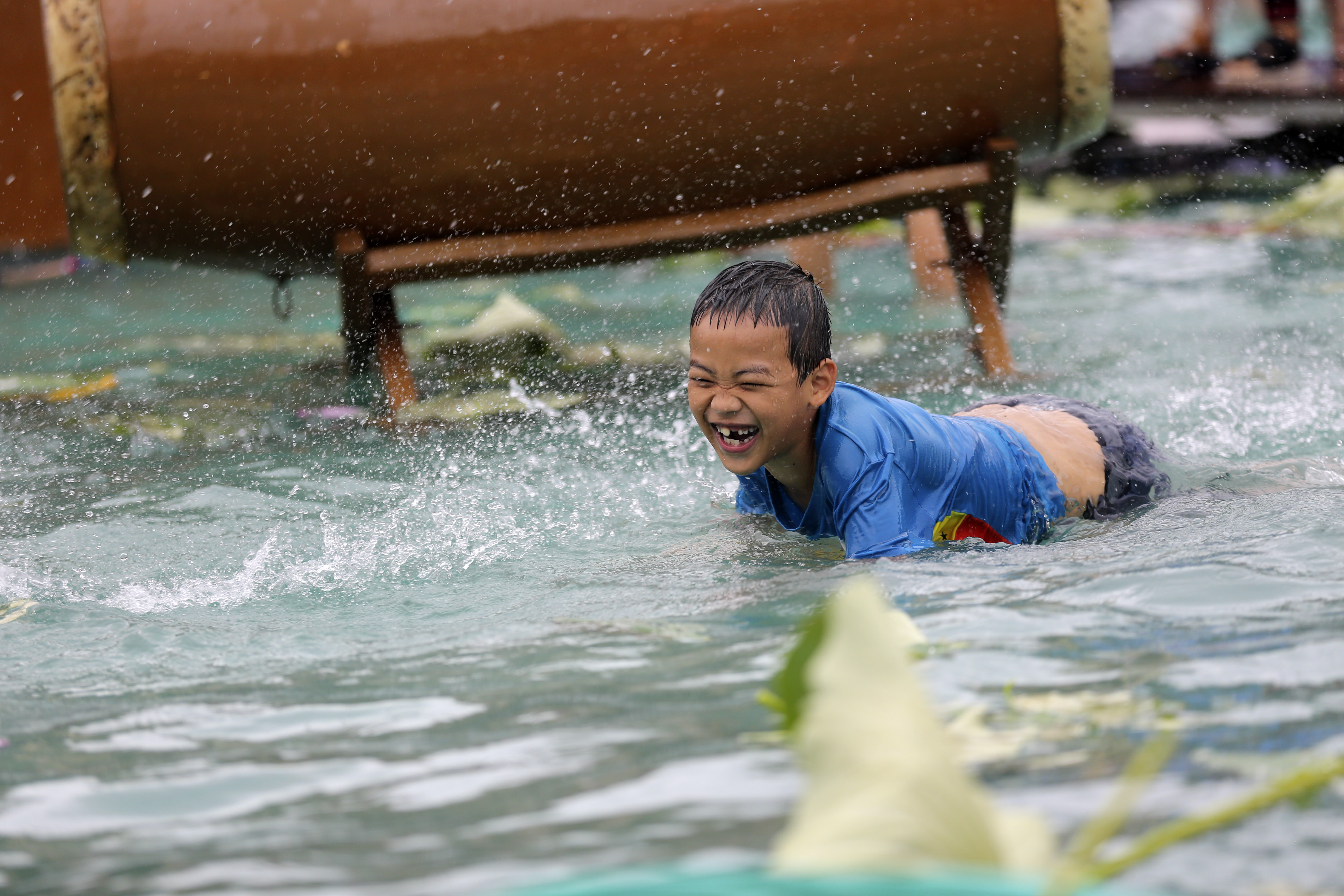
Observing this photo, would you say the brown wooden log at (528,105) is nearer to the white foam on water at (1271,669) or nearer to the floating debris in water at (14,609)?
the floating debris in water at (14,609)

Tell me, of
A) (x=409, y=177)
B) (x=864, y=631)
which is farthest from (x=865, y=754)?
(x=409, y=177)

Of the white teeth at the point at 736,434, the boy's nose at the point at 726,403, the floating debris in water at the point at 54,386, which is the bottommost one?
the white teeth at the point at 736,434

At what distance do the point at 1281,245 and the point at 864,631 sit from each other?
7.95 m

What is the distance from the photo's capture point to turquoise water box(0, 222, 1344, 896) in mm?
1707

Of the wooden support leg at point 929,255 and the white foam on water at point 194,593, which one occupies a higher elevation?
the wooden support leg at point 929,255

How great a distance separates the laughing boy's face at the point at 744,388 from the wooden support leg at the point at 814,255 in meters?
3.90

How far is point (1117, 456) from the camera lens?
3.78 metres

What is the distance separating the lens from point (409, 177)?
5.06 metres

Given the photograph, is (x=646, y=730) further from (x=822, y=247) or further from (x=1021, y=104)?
(x=822, y=247)

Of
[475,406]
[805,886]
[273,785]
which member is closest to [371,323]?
[475,406]

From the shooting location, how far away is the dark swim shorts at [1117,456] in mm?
3703

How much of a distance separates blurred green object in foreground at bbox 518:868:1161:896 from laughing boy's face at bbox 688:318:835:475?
1.73 m

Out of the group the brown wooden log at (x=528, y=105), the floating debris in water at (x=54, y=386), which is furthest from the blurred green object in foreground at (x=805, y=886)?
the floating debris in water at (x=54, y=386)

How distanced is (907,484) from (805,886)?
2.02 meters
